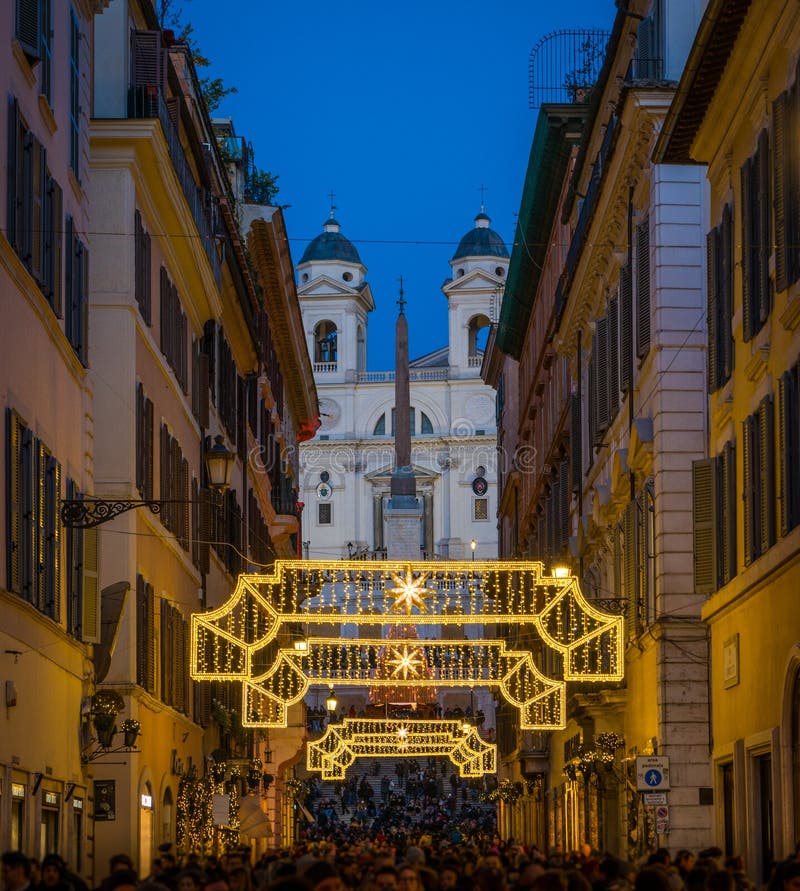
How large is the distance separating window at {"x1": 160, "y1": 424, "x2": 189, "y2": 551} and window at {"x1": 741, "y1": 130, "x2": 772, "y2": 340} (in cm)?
1129

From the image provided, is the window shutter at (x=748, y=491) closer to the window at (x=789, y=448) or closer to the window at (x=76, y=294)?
the window at (x=789, y=448)

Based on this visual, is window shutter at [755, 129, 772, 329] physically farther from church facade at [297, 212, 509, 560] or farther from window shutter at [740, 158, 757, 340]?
church facade at [297, 212, 509, 560]

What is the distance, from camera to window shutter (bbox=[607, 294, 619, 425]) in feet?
120

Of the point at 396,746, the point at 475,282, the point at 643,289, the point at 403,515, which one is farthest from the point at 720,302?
the point at 475,282

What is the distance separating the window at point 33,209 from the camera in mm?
21531

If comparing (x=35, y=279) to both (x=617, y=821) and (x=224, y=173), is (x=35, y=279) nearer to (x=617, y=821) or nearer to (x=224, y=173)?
(x=617, y=821)

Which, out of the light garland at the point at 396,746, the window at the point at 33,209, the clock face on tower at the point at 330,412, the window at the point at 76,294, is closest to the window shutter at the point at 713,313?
the window at the point at 76,294

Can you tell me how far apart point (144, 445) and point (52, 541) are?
7835 mm

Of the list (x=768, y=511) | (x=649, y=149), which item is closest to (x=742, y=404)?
(x=768, y=511)

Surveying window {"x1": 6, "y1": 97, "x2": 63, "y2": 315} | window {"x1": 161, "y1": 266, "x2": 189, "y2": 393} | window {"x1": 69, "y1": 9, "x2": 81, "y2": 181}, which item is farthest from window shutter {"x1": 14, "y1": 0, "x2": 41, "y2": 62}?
window {"x1": 161, "y1": 266, "x2": 189, "y2": 393}

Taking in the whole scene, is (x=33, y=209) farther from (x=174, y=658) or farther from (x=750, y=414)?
(x=174, y=658)

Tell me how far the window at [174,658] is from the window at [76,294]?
825 cm

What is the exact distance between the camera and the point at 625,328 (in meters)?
35.1

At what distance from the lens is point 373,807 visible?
8912 cm
